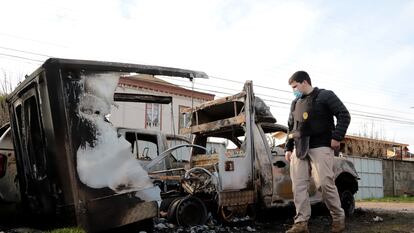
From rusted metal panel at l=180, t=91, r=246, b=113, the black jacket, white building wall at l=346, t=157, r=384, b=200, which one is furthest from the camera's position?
white building wall at l=346, t=157, r=384, b=200

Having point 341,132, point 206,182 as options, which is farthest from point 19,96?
point 341,132

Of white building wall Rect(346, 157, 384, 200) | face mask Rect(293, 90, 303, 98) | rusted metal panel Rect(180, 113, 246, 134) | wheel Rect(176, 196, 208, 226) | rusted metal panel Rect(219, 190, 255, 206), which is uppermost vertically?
face mask Rect(293, 90, 303, 98)

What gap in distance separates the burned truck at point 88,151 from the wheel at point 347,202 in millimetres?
4256

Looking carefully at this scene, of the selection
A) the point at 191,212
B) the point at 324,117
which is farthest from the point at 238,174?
the point at 324,117

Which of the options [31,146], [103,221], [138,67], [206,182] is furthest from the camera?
[206,182]

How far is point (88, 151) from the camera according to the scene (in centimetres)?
452

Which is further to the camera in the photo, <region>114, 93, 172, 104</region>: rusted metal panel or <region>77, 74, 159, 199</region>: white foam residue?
<region>114, 93, 172, 104</region>: rusted metal panel

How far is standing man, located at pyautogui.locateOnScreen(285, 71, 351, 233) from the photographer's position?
16.9 ft

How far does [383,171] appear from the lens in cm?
2302

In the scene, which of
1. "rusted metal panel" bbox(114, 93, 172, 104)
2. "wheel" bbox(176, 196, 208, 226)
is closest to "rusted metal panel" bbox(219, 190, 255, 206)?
"wheel" bbox(176, 196, 208, 226)

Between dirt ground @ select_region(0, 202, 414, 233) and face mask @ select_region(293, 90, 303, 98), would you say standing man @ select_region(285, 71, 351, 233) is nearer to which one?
face mask @ select_region(293, 90, 303, 98)

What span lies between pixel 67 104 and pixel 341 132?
295 cm

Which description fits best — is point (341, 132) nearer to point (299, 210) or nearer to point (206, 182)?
point (299, 210)

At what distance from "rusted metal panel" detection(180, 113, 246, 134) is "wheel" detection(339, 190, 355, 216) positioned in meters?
2.60
